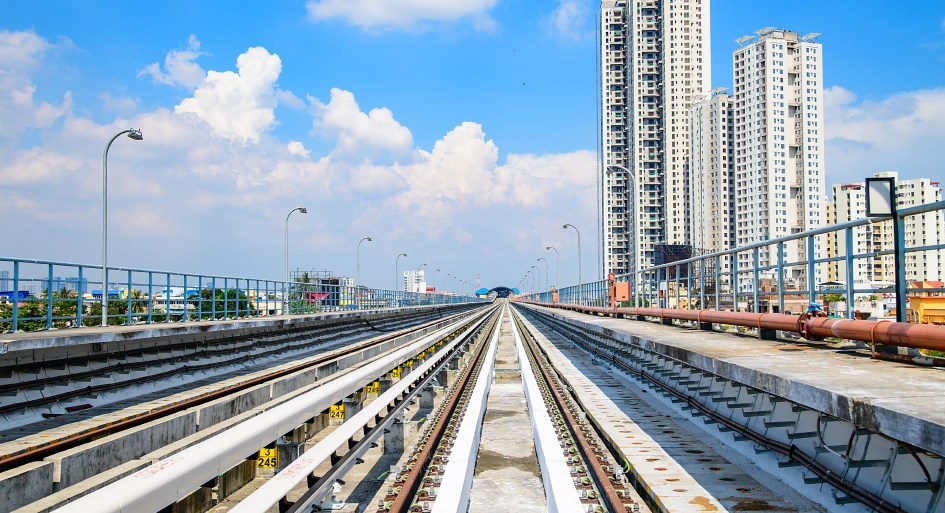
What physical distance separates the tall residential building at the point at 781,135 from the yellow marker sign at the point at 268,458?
123 meters

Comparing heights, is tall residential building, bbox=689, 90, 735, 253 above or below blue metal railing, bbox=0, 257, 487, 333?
above

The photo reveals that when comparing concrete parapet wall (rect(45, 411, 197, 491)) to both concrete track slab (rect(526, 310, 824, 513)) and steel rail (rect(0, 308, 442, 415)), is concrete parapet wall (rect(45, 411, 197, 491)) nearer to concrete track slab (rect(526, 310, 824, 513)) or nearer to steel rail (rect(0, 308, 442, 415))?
steel rail (rect(0, 308, 442, 415))

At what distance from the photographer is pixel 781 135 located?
119 metres

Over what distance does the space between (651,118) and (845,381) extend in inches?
5102

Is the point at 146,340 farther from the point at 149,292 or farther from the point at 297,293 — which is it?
the point at 297,293

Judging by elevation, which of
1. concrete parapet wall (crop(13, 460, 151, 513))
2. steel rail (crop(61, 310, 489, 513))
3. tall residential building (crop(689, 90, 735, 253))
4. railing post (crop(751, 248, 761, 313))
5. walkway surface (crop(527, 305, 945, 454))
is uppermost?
tall residential building (crop(689, 90, 735, 253))

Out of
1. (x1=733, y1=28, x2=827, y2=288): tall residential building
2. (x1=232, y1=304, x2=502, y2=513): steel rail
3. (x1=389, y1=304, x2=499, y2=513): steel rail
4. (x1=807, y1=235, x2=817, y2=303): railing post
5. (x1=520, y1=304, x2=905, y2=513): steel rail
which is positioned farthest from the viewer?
(x1=733, y1=28, x2=827, y2=288): tall residential building

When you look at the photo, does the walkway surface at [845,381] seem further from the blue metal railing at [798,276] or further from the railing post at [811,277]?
the blue metal railing at [798,276]

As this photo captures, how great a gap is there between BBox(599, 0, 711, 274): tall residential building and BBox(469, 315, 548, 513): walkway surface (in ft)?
385

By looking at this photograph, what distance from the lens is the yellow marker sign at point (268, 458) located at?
6410 millimetres

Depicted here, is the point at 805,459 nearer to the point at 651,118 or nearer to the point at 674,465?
the point at 674,465

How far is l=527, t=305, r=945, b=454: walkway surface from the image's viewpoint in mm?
3636

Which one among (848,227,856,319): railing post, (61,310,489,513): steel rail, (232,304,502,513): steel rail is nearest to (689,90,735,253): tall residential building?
(848,227,856,319): railing post

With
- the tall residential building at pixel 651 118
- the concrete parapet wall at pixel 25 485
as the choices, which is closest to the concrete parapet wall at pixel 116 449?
the concrete parapet wall at pixel 25 485
